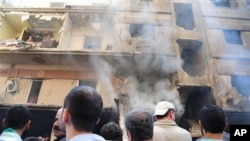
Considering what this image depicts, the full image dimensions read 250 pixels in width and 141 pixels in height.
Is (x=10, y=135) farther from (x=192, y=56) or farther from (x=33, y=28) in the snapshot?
(x=33, y=28)

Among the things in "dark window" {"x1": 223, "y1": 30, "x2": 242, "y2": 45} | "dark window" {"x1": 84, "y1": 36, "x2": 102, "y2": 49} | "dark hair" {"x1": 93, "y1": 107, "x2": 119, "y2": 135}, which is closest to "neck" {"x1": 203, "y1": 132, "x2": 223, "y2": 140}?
"dark hair" {"x1": 93, "y1": 107, "x2": 119, "y2": 135}

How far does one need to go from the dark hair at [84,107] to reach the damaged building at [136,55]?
7.50m

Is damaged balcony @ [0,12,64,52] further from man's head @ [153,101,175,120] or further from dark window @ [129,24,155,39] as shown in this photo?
man's head @ [153,101,175,120]

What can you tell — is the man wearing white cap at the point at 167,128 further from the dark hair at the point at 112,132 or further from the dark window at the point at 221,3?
the dark window at the point at 221,3

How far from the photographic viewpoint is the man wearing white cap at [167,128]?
3.07 meters

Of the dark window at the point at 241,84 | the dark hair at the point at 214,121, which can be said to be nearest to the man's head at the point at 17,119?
the dark hair at the point at 214,121

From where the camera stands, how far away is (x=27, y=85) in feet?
40.2

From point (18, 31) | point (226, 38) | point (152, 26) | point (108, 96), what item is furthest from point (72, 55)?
point (226, 38)

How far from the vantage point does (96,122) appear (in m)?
1.67

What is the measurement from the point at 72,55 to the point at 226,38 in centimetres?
935

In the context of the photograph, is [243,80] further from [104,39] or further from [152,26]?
[104,39]

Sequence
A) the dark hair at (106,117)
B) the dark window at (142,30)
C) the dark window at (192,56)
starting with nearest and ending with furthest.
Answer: the dark hair at (106,117)
the dark window at (192,56)
the dark window at (142,30)

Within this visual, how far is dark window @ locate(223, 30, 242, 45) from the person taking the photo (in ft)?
49.0

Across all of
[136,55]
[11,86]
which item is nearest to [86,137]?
[136,55]
